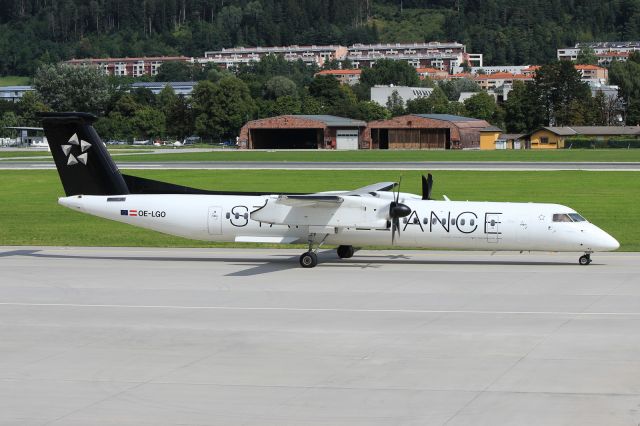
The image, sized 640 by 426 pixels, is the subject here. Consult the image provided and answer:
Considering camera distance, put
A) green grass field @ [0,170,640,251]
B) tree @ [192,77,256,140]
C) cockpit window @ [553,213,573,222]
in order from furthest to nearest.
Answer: tree @ [192,77,256,140], green grass field @ [0,170,640,251], cockpit window @ [553,213,573,222]

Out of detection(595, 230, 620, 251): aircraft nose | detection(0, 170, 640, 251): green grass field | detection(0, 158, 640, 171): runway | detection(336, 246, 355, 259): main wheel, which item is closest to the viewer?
detection(595, 230, 620, 251): aircraft nose

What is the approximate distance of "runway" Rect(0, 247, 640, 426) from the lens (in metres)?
16.2

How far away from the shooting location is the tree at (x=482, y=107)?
594 feet

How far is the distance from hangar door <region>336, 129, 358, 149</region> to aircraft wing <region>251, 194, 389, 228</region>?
394 ft

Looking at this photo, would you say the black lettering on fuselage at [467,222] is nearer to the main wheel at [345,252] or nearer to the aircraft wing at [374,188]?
the aircraft wing at [374,188]

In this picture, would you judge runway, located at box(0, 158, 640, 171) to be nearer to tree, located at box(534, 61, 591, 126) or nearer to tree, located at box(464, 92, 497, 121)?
tree, located at box(464, 92, 497, 121)

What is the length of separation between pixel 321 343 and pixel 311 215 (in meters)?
11.7

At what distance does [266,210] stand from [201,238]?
2621 mm

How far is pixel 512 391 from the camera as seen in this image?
17.1 meters

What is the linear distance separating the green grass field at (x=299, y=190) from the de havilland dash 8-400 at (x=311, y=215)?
6171mm

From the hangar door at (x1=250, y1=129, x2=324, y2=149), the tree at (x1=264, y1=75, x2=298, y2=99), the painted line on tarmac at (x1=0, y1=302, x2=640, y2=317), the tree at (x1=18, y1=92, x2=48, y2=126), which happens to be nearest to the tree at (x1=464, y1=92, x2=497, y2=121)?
the tree at (x1=264, y1=75, x2=298, y2=99)

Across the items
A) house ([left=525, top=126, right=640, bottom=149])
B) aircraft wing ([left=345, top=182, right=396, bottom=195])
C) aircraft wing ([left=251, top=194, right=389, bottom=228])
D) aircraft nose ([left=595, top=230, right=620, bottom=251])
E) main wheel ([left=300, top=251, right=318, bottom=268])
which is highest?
aircraft wing ([left=345, top=182, right=396, bottom=195])

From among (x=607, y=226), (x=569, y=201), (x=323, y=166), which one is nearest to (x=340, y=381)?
(x=607, y=226)

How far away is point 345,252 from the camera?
34656 millimetres
